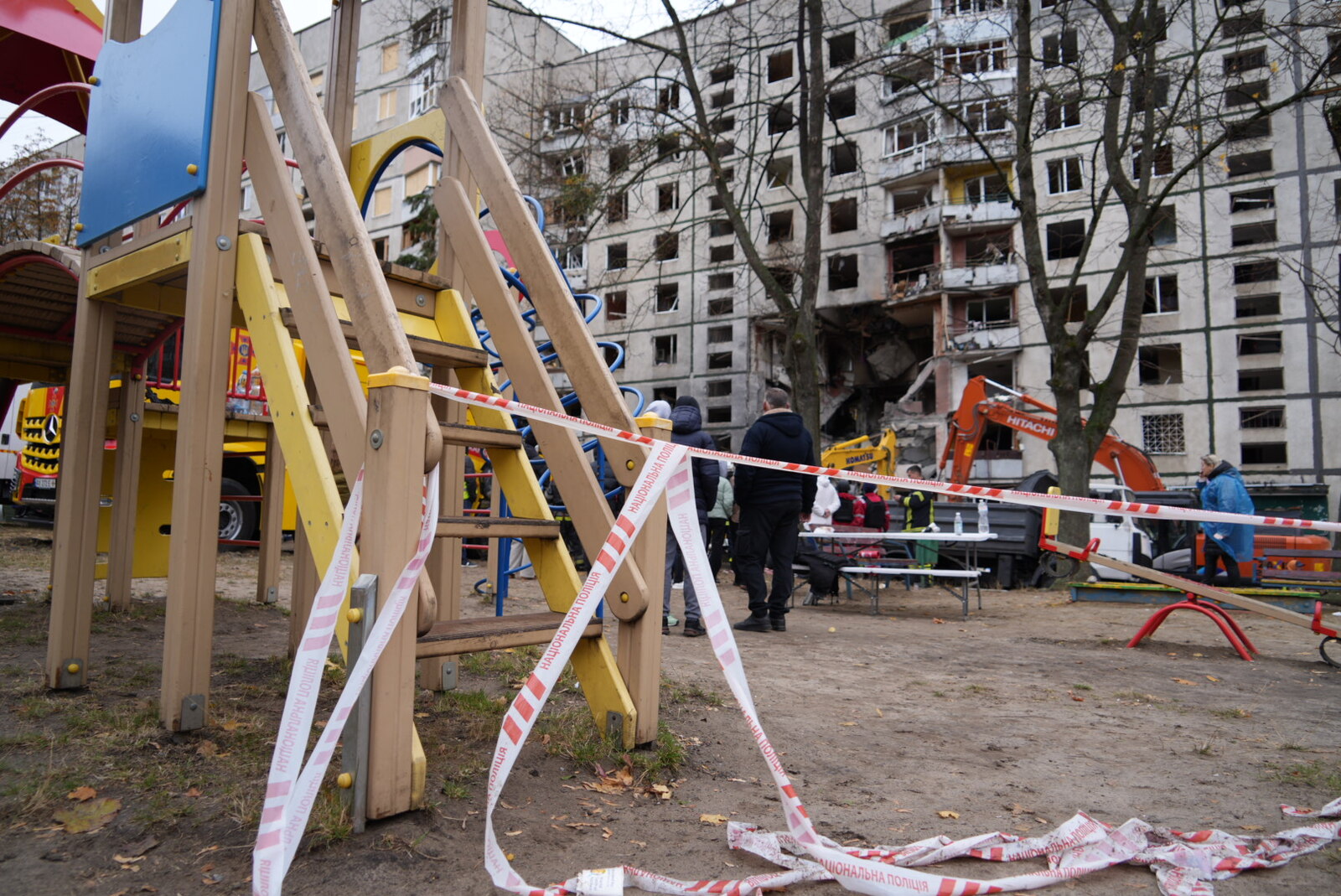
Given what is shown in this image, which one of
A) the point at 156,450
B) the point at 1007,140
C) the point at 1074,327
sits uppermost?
the point at 1007,140

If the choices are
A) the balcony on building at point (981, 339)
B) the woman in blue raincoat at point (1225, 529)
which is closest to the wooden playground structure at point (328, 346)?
the woman in blue raincoat at point (1225, 529)

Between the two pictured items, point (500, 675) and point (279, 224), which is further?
point (500, 675)

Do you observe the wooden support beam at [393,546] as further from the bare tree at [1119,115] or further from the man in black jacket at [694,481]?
the bare tree at [1119,115]

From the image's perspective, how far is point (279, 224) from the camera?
124 inches

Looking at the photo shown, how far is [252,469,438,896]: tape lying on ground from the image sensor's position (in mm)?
2129

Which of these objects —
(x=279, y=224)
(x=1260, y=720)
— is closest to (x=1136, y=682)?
(x=1260, y=720)

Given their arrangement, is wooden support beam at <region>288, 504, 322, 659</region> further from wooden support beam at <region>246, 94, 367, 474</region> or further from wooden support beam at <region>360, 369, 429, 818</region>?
wooden support beam at <region>360, 369, 429, 818</region>

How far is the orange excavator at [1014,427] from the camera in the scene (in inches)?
642

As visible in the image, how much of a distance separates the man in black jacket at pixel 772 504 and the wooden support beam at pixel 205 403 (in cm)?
446

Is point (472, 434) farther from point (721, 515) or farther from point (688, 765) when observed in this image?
point (721, 515)

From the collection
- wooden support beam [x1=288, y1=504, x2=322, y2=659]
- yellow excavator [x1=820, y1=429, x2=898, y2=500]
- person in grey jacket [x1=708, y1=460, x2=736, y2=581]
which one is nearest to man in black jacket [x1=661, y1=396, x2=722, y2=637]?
person in grey jacket [x1=708, y1=460, x2=736, y2=581]

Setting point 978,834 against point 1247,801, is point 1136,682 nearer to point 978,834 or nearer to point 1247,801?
point 1247,801

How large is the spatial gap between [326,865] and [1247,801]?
10.1ft

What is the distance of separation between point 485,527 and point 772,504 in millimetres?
4485
